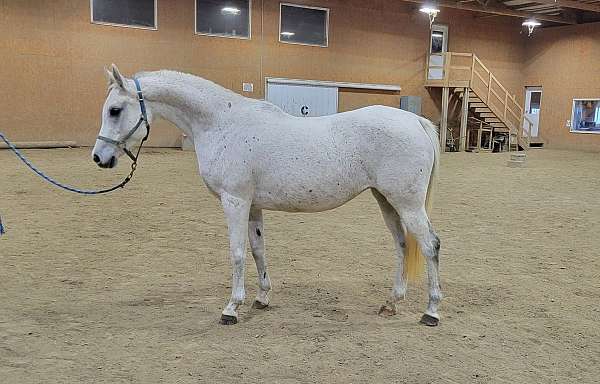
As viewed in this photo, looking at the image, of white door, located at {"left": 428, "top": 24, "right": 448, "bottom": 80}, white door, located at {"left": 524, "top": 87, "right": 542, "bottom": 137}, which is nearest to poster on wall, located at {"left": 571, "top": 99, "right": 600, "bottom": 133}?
white door, located at {"left": 524, "top": 87, "right": 542, "bottom": 137}

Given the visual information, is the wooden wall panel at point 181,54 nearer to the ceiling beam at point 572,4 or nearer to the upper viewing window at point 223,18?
the upper viewing window at point 223,18

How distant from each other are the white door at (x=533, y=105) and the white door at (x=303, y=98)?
1071 cm

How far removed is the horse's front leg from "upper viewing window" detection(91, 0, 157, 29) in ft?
47.1

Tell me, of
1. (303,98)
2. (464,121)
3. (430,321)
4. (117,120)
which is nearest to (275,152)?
(117,120)

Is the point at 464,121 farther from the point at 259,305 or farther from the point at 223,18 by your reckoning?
the point at 259,305

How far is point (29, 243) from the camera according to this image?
5367 mm

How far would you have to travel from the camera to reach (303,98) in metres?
18.8

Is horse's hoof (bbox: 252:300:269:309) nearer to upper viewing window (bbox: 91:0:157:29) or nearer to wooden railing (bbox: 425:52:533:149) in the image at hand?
upper viewing window (bbox: 91:0:157:29)

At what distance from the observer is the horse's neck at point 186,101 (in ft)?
11.2

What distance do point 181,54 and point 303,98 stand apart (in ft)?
15.3

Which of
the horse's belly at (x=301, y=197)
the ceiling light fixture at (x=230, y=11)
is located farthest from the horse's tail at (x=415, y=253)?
the ceiling light fixture at (x=230, y=11)

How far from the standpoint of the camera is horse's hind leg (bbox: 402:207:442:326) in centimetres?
342

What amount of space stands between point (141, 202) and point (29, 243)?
2.51 m

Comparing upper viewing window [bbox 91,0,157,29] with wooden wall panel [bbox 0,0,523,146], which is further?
upper viewing window [bbox 91,0,157,29]
